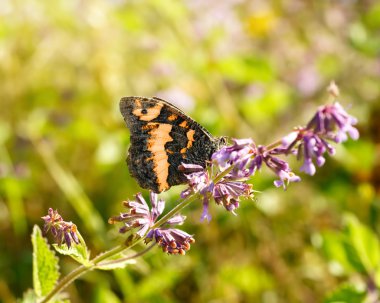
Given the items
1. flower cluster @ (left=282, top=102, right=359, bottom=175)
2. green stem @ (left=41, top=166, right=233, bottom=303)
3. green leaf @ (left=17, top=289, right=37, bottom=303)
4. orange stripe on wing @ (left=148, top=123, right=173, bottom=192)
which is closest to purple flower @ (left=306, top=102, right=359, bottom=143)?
flower cluster @ (left=282, top=102, right=359, bottom=175)

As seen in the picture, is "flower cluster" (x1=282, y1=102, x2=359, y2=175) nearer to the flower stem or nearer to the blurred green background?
the flower stem

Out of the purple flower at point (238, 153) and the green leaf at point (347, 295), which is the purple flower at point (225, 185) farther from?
the green leaf at point (347, 295)

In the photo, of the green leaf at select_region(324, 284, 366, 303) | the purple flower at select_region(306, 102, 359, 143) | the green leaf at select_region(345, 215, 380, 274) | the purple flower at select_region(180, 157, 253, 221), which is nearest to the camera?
the purple flower at select_region(306, 102, 359, 143)

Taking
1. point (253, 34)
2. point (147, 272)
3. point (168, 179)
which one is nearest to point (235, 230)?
point (147, 272)

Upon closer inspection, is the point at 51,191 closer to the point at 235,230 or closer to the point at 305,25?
the point at 235,230

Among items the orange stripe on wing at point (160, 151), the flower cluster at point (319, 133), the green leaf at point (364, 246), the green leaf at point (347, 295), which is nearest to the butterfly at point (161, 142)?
the orange stripe on wing at point (160, 151)

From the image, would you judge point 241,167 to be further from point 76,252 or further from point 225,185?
point 76,252
